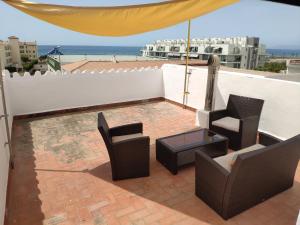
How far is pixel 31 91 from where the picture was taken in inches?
261

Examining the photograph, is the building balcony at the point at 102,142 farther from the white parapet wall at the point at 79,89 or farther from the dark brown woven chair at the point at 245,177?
the dark brown woven chair at the point at 245,177

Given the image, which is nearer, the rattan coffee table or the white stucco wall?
the rattan coffee table

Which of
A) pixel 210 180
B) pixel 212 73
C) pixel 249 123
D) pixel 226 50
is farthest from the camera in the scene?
pixel 226 50

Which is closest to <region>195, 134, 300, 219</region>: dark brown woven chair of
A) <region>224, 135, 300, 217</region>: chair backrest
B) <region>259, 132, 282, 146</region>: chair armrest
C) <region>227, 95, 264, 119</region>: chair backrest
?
<region>224, 135, 300, 217</region>: chair backrest

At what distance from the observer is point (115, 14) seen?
3367 millimetres

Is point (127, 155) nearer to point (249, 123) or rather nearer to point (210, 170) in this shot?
point (210, 170)

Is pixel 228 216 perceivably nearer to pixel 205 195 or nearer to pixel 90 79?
pixel 205 195

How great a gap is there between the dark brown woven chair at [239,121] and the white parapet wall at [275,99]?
0.55 meters

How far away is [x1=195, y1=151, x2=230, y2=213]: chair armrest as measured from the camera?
8.63 ft

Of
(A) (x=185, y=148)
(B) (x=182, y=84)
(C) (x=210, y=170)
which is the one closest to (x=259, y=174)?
(C) (x=210, y=170)

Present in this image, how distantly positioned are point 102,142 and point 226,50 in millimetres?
88382

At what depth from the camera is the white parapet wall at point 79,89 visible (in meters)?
6.57

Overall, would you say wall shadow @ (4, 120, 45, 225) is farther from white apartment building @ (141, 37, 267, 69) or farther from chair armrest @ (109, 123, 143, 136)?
white apartment building @ (141, 37, 267, 69)

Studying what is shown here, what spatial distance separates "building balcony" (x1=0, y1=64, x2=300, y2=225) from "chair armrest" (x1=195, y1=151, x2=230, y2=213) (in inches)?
5.8
